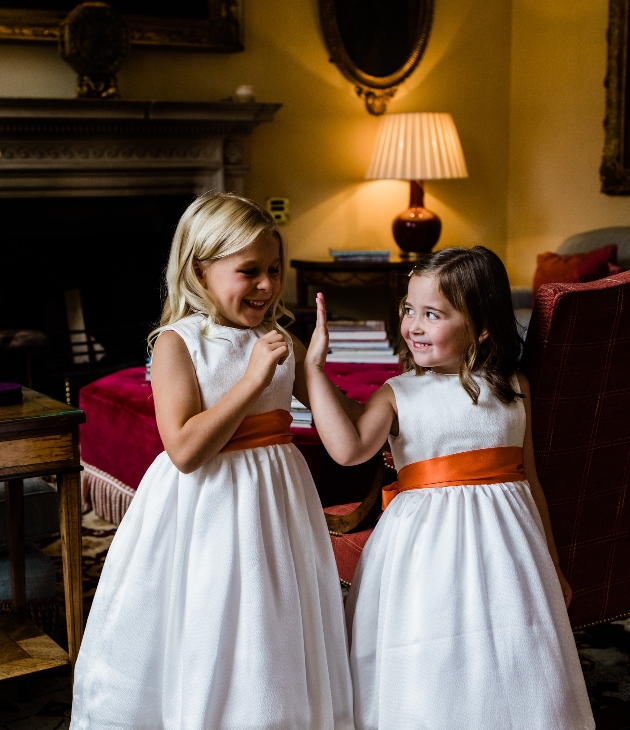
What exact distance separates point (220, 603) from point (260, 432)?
30cm

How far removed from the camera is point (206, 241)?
1.64 meters

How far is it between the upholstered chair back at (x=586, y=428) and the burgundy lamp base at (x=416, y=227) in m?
3.40

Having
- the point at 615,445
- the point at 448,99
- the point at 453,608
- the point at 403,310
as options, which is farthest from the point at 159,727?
the point at 448,99

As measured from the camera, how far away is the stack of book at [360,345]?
3377 millimetres

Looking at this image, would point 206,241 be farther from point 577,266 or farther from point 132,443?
point 577,266

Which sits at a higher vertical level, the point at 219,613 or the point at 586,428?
the point at 586,428

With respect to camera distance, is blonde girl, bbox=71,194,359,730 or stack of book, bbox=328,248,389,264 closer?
blonde girl, bbox=71,194,359,730

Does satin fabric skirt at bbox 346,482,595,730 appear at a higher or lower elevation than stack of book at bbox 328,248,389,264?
lower

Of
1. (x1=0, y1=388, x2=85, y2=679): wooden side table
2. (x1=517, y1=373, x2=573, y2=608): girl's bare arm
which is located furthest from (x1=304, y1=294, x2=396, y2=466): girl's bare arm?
(x1=0, y1=388, x2=85, y2=679): wooden side table

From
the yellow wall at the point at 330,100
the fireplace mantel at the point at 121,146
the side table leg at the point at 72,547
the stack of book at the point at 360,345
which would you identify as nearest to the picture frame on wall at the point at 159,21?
the yellow wall at the point at 330,100

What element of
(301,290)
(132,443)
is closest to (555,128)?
(301,290)

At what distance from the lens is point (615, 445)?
5.85 ft

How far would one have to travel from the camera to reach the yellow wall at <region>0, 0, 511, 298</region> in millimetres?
4797

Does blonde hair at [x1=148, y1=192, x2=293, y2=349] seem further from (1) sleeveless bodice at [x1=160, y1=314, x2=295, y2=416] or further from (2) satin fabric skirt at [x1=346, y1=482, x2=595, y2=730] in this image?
(2) satin fabric skirt at [x1=346, y1=482, x2=595, y2=730]
